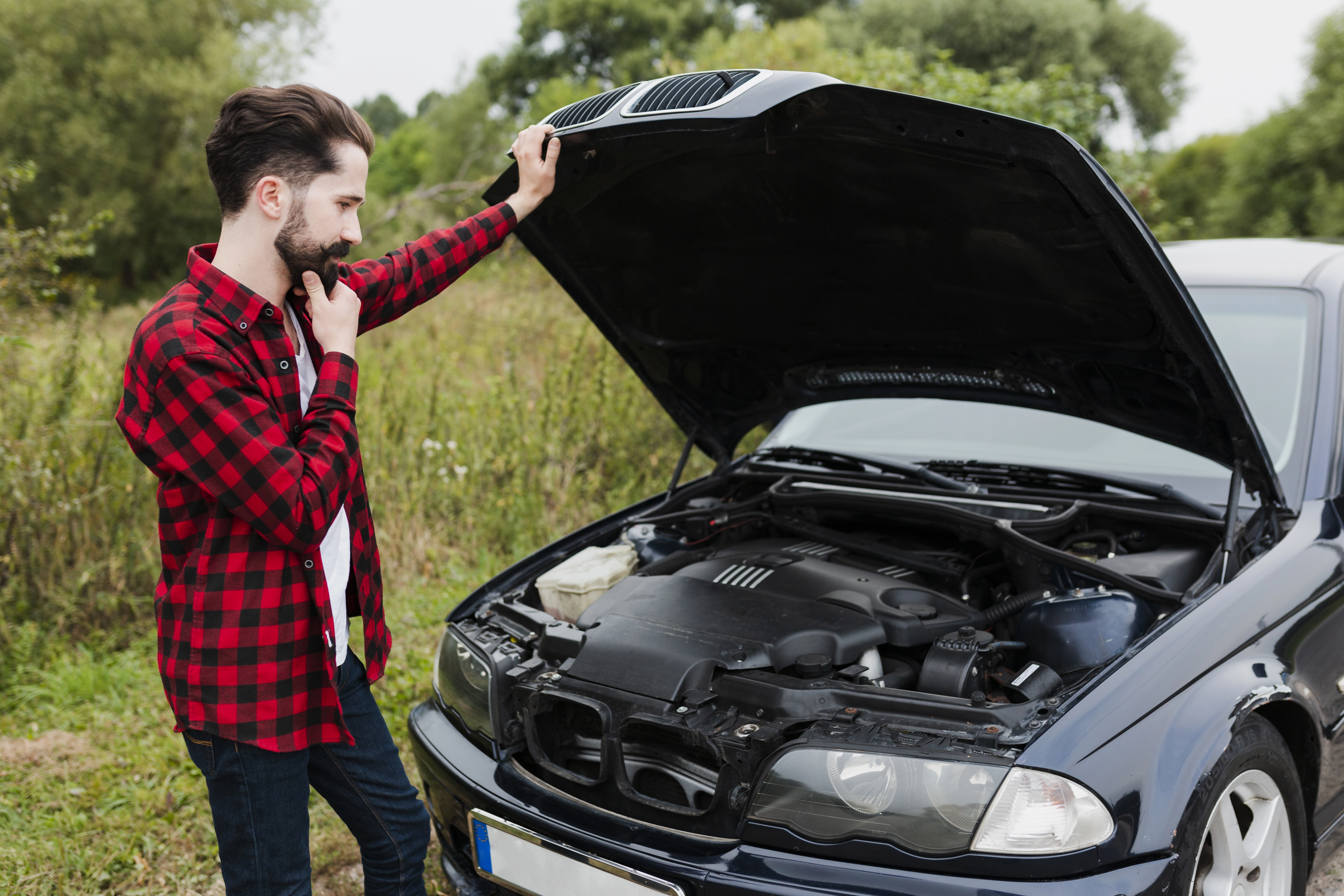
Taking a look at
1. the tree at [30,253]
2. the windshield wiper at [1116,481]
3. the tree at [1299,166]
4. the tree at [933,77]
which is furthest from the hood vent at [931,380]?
the tree at [1299,166]

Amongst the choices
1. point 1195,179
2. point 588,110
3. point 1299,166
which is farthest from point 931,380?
point 1195,179

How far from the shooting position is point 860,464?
276 centimetres

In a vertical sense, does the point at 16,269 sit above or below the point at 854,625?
above

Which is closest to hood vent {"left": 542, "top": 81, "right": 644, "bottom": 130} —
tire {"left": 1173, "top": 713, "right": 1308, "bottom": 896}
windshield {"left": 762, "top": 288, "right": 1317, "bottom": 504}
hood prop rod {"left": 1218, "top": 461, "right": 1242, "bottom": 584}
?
windshield {"left": 762, "top": 288, "right": 1317, "bottom": 504}

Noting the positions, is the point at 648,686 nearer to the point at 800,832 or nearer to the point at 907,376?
the point at 800,832

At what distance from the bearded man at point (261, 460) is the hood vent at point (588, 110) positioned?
21.2 inches

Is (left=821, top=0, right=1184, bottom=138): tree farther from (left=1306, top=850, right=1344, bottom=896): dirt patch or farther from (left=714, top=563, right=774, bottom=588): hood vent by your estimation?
(left=714, top=563, right=774, bottom=588): hood vent

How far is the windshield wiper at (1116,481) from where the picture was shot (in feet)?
7.25

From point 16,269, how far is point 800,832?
14.4 ft

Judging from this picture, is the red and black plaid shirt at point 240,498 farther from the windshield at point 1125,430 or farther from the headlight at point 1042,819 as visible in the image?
the windshield at point 1125,430

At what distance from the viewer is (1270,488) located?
2137 millimetres

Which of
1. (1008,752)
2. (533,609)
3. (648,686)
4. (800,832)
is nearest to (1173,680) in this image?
(1008,752)

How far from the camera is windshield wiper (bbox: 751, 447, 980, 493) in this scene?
2537 mm

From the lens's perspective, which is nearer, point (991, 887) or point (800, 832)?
point (991, 887)
